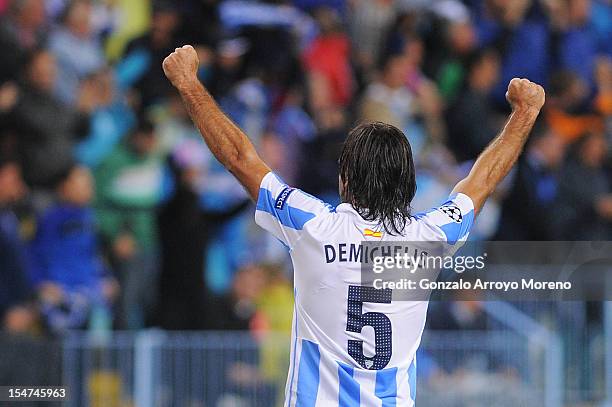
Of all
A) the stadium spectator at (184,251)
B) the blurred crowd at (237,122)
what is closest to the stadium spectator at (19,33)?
the blurred crowd at (237,122)

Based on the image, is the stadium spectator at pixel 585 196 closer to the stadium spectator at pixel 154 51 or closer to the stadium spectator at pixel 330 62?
the stadium spectator at pixel 330 62

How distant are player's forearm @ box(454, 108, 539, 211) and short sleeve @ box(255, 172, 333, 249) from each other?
60 cm

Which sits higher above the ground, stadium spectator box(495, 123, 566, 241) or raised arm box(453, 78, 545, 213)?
stadium spectator box(495, 123, 566, 241)

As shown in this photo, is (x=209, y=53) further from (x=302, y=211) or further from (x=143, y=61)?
(x=302, y=211)

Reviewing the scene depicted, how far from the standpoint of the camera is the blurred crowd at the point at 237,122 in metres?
9.86

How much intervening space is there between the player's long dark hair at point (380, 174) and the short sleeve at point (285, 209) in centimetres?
16

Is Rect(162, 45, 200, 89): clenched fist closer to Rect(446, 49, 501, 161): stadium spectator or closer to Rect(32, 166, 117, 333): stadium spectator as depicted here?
Rect(32, 166, 117, 333): stadium spectator

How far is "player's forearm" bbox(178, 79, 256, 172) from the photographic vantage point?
14.1 ft

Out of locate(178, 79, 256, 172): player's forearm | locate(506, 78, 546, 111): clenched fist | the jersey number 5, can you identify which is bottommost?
the jersey number 5

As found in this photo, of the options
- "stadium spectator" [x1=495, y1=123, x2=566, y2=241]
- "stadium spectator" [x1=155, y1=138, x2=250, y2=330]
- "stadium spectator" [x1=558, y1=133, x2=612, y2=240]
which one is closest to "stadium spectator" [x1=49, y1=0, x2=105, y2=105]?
"stadium spectator" [x1=155, y1=138, x2=250, y2=330]

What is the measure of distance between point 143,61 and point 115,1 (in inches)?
29.5

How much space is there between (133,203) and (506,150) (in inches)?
243

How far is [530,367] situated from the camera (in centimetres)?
919

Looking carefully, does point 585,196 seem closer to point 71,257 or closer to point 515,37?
point 515,37
